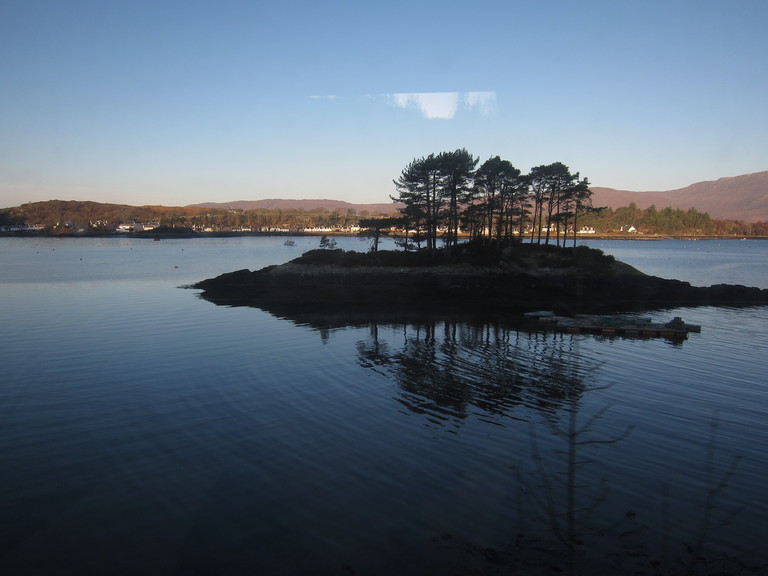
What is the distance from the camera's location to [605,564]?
911cm

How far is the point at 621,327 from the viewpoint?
3328 cm

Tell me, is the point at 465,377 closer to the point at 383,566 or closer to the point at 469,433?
the point at 469,433

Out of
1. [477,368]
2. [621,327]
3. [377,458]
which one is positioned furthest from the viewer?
[621,327]

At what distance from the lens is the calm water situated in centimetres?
957

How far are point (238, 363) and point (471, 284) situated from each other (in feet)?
114

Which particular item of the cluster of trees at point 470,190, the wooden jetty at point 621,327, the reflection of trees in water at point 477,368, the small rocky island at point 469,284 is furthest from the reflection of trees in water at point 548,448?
the cluster of trees at point 470,190

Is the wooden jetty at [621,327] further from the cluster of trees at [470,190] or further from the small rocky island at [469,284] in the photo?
the cluster of trees at [470,190]

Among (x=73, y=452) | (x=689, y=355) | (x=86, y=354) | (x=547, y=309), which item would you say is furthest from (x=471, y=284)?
(x=73, y=452)

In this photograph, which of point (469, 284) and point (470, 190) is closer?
point (469, 284)

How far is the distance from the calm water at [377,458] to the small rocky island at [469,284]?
65.1ft

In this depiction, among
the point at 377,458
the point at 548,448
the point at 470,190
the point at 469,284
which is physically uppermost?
the point at 470,190

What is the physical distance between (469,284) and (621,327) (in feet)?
72.4

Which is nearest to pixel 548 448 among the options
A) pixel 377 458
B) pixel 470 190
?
pixel 377 458

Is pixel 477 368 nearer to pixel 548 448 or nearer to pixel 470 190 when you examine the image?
pixel 548 448
